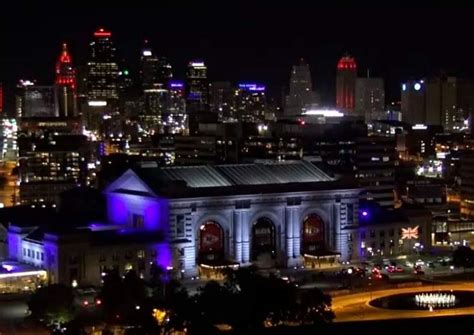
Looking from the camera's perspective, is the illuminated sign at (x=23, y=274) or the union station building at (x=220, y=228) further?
the union station building at (x=220, y=228)

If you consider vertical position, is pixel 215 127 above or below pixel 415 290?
above

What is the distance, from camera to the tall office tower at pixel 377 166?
97000 millimetres

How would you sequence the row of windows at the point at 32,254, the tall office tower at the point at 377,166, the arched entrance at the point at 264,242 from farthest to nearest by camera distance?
the tall office tower at the point at 377,166, the arched entrance at the point at 264,242, the row of windows at the point at 32,254

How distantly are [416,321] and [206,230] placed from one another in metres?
25.3

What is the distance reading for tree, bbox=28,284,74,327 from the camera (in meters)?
51.2

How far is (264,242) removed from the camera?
70.5 meters

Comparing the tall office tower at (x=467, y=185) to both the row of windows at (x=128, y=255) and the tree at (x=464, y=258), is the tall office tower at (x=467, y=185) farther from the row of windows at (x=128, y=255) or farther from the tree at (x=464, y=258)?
the row of windows at (x=128, y=255)

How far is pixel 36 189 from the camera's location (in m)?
114

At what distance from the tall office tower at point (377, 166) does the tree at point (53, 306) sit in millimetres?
47380

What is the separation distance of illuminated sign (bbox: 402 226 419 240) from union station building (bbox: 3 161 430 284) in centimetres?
6

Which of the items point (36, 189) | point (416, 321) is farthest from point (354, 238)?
point (36, 189)

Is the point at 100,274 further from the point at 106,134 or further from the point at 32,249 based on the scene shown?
the point at 106,134

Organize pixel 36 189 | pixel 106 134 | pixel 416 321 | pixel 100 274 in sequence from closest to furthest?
pixel 416 321
pixel 100 274
pixel 36 189
pixel 106 134

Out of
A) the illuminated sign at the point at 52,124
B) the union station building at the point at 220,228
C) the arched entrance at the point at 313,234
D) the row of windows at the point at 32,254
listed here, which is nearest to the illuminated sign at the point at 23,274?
the union station building at the point at 220,228
